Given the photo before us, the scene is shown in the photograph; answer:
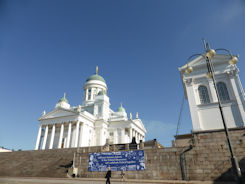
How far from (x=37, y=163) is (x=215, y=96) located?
2709 centimetres

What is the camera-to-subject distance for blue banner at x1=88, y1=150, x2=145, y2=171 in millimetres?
17000

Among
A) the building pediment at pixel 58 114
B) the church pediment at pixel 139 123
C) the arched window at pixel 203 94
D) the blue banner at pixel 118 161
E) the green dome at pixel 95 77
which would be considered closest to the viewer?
the blue banner at pixel 118 161

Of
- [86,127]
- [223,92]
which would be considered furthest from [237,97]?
[86,127]

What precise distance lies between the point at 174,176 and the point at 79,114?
30.4 meters

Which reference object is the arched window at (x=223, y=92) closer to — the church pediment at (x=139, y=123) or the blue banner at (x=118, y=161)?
the blue banner at (x=118, y=161)

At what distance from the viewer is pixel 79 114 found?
4100 cm

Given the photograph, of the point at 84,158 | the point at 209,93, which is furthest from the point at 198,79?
the point at 84,158

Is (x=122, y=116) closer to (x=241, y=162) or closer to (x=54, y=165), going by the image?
(x=54, y=165)

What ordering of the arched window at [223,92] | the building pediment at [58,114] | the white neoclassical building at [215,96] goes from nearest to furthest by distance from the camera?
the white neoclassical building at [215,96] < the arched window at [223,92] < the building pediment at [58,114]

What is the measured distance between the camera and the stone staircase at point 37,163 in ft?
65.5

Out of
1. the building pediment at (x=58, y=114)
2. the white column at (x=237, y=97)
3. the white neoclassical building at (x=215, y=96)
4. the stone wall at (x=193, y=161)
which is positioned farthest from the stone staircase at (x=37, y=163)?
the white column at (x=237, y=97)

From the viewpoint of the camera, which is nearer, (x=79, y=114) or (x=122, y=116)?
(x=79, y=114)

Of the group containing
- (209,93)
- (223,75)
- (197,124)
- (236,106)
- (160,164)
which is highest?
(223,75)

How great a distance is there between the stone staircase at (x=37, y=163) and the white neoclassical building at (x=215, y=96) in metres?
18.1
